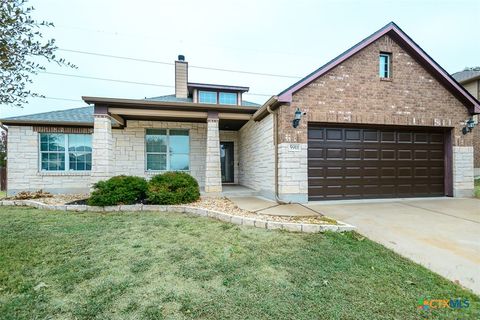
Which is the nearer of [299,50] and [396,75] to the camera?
[396,75]

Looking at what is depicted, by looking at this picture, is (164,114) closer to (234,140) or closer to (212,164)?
(212,164)

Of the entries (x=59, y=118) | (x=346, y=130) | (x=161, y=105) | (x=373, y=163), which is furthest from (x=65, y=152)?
(x=373, y=163)

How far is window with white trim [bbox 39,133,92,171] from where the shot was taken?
31.9 feet

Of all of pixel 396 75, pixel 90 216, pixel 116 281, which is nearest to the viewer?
pixel 116 281

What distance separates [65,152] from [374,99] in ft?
40.1

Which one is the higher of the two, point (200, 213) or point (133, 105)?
point (133, 105)

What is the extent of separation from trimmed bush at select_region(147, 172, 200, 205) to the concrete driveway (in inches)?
144

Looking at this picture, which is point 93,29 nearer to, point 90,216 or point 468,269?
point 90,216

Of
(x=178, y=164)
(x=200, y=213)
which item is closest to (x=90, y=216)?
(x=200, y=213)

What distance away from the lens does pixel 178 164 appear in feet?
33.6

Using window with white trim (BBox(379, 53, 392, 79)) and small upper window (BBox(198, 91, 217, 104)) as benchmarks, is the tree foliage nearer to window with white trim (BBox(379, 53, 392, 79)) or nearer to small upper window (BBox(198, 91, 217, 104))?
window with white trim (BBox(379, 53, 392, 79))

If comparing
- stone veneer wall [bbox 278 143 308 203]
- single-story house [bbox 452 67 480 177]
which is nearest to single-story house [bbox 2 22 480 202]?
stone veneer wall [bbox 278 143 308 203]

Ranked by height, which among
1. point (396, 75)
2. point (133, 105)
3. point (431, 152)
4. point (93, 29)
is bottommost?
point (431, 152)

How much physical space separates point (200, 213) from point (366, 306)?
4.35 metres
